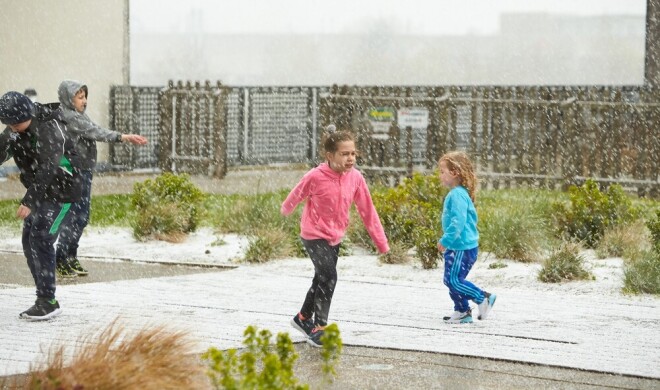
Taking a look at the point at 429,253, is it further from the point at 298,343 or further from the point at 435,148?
the point at 435,148

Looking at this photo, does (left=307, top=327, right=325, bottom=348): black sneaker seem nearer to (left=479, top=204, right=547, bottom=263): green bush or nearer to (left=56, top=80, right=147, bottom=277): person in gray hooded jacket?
(left=56, top=80, right=147, bottom=277): person in gray hooded jacket

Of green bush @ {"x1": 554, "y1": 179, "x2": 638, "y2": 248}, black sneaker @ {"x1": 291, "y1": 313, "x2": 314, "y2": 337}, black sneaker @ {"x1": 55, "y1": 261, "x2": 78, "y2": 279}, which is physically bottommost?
black sneaker @ {"x1": 55, "y1": 261, "x2": 78, "y2": 279}

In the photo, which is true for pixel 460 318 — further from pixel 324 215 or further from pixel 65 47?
pixel 65 47

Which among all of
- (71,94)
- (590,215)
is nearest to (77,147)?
(71,94)

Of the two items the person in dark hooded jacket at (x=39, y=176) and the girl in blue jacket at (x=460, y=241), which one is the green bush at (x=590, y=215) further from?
the person in dark hooded jacket at (x=39, y=176)

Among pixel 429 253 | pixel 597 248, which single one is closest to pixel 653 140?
pixel 597 248

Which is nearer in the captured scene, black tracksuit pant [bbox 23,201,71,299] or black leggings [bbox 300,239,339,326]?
black leggings [bbox 300,239,339,326]

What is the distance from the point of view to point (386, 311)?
934cm

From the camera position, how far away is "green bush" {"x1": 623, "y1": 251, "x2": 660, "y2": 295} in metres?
10.2

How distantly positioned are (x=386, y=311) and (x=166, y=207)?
15.8 feet

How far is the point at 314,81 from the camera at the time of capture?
35812 mm

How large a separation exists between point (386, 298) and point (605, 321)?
181 cm

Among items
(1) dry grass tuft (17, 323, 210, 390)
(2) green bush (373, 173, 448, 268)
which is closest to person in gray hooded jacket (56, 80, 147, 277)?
(2) green bush (373, 173, 448, 268)

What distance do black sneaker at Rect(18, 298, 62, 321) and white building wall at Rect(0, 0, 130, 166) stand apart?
1210 cm
